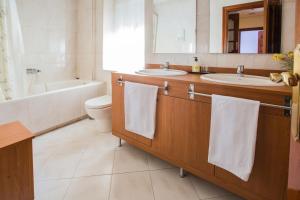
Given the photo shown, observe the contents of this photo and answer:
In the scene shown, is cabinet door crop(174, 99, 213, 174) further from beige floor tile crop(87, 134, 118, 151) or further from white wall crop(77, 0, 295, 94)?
beige floor tile crop(87, 134, 118, 151)

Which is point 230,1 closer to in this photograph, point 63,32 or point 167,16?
point 167,16

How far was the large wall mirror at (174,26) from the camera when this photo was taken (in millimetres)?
2326

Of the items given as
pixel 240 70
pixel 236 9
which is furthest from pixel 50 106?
pixel 236 9

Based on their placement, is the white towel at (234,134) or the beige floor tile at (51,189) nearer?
the white towel at (234,134)

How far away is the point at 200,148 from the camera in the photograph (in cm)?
168

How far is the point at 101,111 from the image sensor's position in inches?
107

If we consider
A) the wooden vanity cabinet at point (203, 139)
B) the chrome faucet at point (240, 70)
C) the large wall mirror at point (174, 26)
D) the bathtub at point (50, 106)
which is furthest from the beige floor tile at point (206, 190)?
the bathtub at point (50, 106)

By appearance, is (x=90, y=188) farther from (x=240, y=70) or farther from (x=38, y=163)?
(x=240, y=70)

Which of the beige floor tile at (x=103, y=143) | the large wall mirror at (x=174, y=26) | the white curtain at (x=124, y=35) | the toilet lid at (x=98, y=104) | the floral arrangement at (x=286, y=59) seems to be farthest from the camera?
the white curtain at (x=124, y=35)

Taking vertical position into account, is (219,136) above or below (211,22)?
below

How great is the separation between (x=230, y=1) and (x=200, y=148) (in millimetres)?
1333

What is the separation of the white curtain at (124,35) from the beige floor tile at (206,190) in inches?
66.0

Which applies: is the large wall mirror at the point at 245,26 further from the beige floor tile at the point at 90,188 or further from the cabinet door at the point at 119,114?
the beige floor tile at the point at 90,188

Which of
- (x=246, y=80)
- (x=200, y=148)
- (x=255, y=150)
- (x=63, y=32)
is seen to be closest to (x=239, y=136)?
(x=255, y=150)
